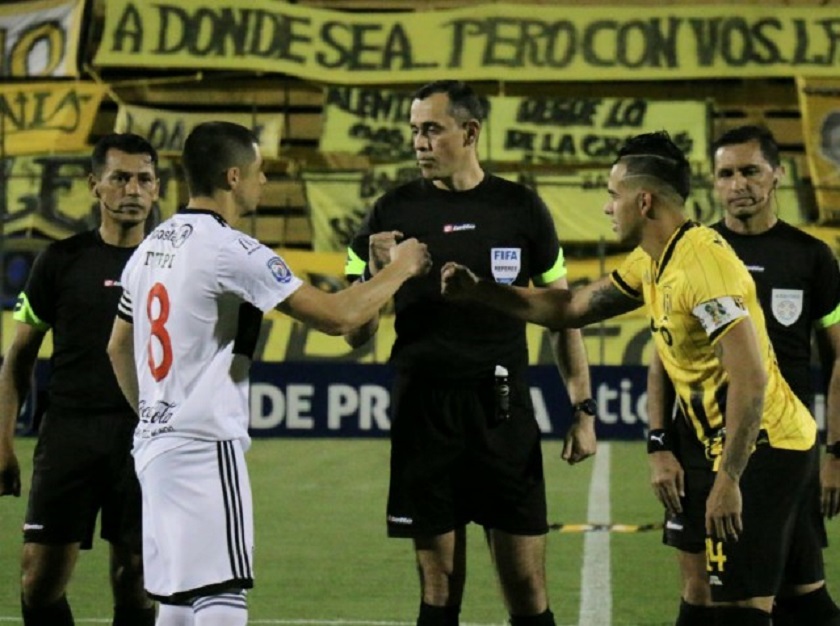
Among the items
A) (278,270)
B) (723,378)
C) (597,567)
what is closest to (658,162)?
(723,378)

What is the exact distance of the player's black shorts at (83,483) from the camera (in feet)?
21.0

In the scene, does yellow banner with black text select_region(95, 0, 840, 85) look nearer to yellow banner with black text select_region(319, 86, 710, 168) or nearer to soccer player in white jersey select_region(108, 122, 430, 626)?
yellow banner with black text select_region(319, 86, 710, 168)

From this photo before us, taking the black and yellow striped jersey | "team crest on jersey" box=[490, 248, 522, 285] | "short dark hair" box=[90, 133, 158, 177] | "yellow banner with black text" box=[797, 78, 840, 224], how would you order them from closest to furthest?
the black and yellow striped jersey < "team crest on jersey" box=[490, 248, 522, 285] < "short dark hair" box=[90, 133, 158, 177] < "yellow banner with black text" box=[797, 78, 840, 224]

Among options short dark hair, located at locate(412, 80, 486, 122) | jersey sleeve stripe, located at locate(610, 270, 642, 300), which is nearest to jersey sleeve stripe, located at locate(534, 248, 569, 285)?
jersey sleeve stripe, located at locate(610, 270, 642, 300)

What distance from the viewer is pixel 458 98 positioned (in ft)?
20.4

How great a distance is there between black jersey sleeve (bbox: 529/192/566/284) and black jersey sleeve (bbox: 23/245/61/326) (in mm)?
1776

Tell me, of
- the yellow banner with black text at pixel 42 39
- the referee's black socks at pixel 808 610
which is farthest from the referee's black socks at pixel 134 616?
the yellow banner with black text at pixel 42 39

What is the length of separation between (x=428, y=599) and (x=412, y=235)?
1291mm

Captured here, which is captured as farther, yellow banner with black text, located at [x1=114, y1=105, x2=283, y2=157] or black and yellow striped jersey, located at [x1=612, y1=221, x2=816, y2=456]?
yellow banner with black text, located at [x1=114, y1=105, x2=283, y2=157]

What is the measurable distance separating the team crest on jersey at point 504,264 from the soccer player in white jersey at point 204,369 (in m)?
1.27

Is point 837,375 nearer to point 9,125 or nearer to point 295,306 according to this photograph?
point 295,306

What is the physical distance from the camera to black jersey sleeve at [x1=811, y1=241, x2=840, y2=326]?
638 cm

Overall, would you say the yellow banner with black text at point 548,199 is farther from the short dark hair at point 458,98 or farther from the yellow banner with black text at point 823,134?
the short dark hair at point 458,98

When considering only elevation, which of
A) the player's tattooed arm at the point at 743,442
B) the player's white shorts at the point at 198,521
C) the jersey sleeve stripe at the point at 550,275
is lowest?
the player's white shorts at the point at 198,521
